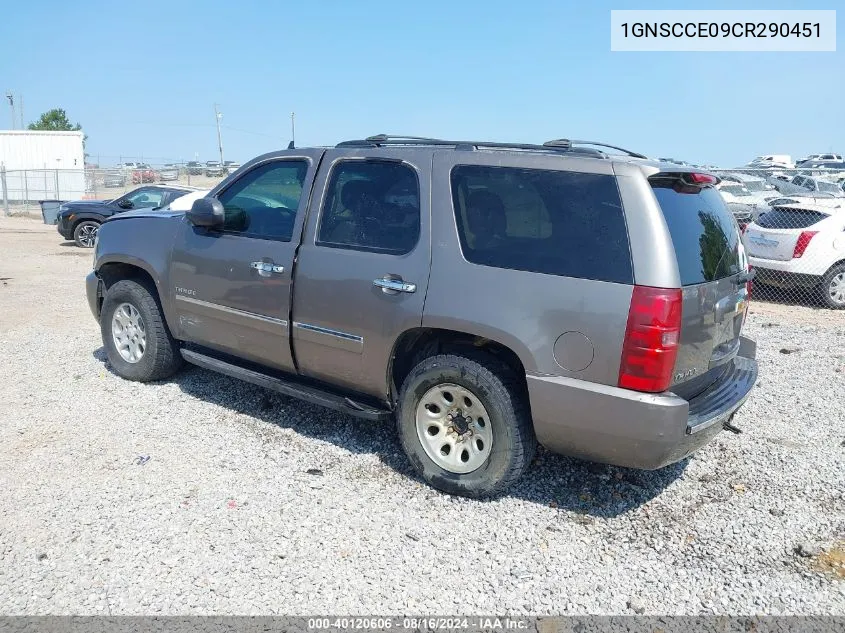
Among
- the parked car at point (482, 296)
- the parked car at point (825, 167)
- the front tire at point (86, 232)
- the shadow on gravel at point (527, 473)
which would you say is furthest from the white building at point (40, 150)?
the parked car at point (482, 296)

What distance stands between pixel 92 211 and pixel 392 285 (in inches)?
546

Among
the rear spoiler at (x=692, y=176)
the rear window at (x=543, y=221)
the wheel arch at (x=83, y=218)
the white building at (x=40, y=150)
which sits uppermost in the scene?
the white building at (x=40, y=150)

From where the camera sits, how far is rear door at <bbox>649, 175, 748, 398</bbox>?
324 cm

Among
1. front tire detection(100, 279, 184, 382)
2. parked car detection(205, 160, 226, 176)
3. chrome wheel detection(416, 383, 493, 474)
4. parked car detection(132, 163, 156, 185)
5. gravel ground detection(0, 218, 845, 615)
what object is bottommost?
gravel ground detection(0, 218, 845, 615)

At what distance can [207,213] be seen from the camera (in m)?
4.54

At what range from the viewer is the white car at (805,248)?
930 centimetres

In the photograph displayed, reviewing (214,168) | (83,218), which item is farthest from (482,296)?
(214,168)

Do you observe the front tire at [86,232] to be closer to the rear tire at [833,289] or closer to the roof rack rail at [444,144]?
the roof rack rail at [444,144]

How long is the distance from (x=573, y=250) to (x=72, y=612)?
2.75 meters

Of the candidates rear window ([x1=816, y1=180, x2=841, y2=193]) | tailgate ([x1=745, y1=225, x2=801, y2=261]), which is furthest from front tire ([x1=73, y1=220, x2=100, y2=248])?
rear window ([x1=816, y1=180, x2=841, y2=193])

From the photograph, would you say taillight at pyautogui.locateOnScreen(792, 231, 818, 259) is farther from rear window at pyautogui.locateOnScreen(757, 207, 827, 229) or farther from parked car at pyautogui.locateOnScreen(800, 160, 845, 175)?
parked car at pyautogui.locateOnScreen(800, 160, 845, 175)

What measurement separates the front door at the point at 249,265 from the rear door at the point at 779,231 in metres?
7.57

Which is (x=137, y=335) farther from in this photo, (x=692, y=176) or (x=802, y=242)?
(x=802, y=242)

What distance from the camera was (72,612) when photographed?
2764 millimetres
